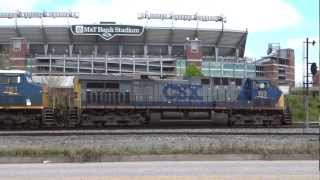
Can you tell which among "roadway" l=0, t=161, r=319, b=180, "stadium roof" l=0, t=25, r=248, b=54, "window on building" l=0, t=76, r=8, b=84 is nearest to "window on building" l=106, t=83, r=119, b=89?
"window on building" l=0, t=76, r=8, b=84

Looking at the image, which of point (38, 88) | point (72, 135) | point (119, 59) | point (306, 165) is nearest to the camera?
point (306, 165)

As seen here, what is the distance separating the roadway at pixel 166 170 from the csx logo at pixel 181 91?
21.6m

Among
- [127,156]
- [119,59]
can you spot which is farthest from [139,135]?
[119,59]

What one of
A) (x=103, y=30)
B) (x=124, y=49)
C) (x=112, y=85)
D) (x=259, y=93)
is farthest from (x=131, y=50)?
(x=112, y=85)

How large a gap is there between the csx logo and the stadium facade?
3592 inches

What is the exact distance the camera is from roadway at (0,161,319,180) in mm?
13500

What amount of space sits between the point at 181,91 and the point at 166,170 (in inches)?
970

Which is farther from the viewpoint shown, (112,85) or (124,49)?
(124,49)

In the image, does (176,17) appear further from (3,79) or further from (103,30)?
(3,79)

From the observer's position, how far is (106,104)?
37719 millimetres

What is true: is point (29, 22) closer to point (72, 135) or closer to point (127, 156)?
point (72, 135)

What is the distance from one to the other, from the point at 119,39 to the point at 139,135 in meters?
122

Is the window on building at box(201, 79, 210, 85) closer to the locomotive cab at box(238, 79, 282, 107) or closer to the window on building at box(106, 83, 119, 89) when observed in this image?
the locomotive cab at box(238, 79, 282, 107)

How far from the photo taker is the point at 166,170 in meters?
15.2
